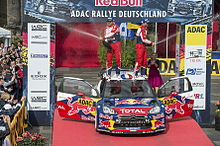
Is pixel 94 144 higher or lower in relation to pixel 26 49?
lower

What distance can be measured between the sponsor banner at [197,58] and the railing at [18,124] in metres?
5.76

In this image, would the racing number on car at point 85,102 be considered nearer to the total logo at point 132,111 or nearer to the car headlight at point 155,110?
the total logo at point 132,111

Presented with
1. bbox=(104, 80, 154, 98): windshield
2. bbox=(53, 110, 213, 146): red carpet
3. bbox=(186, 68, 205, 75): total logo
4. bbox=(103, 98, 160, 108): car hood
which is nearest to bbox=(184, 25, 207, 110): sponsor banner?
bbox=(186, 68, 205, 75): total logo

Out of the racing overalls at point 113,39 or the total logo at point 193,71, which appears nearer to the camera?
the racing overalls at point 113,39

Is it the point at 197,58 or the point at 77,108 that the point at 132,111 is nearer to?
the point at 77,108

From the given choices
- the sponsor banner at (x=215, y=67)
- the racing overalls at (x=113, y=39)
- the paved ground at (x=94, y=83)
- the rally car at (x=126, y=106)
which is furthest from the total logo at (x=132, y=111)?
the sponsor banner at (x=215, y=67)

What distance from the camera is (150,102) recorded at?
8.97 metres

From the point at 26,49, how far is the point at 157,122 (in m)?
6.09

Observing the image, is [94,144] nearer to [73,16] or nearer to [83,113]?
[83,113]

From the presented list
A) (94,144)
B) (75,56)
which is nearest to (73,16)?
(94,144)

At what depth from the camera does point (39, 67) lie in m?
13.0

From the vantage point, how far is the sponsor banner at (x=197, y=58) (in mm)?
13180

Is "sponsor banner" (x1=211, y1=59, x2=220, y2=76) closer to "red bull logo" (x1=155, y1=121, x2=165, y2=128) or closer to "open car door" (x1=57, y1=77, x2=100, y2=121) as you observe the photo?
"open car door" (x1=57, y1=77, x2=100, y2=121)

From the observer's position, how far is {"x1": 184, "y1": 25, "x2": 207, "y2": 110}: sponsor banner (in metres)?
13.2
